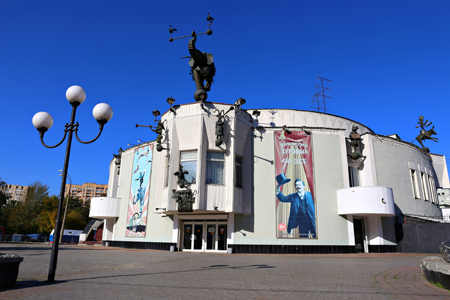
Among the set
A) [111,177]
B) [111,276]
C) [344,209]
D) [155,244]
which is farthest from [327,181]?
[111,177]

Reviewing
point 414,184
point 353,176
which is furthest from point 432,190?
point 353,176

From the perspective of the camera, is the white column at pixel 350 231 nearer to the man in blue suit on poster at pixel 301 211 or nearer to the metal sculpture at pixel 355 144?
the man in blue suit on poster at pixel 301 211

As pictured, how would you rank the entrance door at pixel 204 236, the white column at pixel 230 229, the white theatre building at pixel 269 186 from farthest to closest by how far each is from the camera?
the entrance door at pixel 204 236 < the white column at pixel 230 229 < the white theatre building at pixel 269 186

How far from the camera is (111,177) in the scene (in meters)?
33.6

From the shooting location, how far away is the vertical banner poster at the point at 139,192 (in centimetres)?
2569

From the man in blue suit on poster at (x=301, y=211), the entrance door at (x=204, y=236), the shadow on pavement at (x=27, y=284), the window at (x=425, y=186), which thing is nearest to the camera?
the shadow on pavement at (x=27, y=284)

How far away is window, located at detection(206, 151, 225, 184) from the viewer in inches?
820

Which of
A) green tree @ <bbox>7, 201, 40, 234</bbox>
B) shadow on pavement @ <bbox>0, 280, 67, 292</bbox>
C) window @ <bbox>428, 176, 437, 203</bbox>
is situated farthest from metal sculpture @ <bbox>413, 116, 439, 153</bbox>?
green tree @ <bbox>7, 201, 40, 234</bbox>

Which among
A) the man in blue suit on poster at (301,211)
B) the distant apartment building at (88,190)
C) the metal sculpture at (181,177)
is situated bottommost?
the man in blue suit on poster at (301,211)

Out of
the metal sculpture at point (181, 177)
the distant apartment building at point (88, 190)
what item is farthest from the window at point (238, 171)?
the distant apartment building at point (88, 190)

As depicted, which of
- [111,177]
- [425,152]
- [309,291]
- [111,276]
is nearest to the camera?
[309,291]

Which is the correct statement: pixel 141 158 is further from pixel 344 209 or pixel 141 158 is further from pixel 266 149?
pixel 344 209

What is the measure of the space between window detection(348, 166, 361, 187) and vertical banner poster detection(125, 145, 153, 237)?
15967 millimetres

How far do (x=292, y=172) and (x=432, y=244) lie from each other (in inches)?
422
